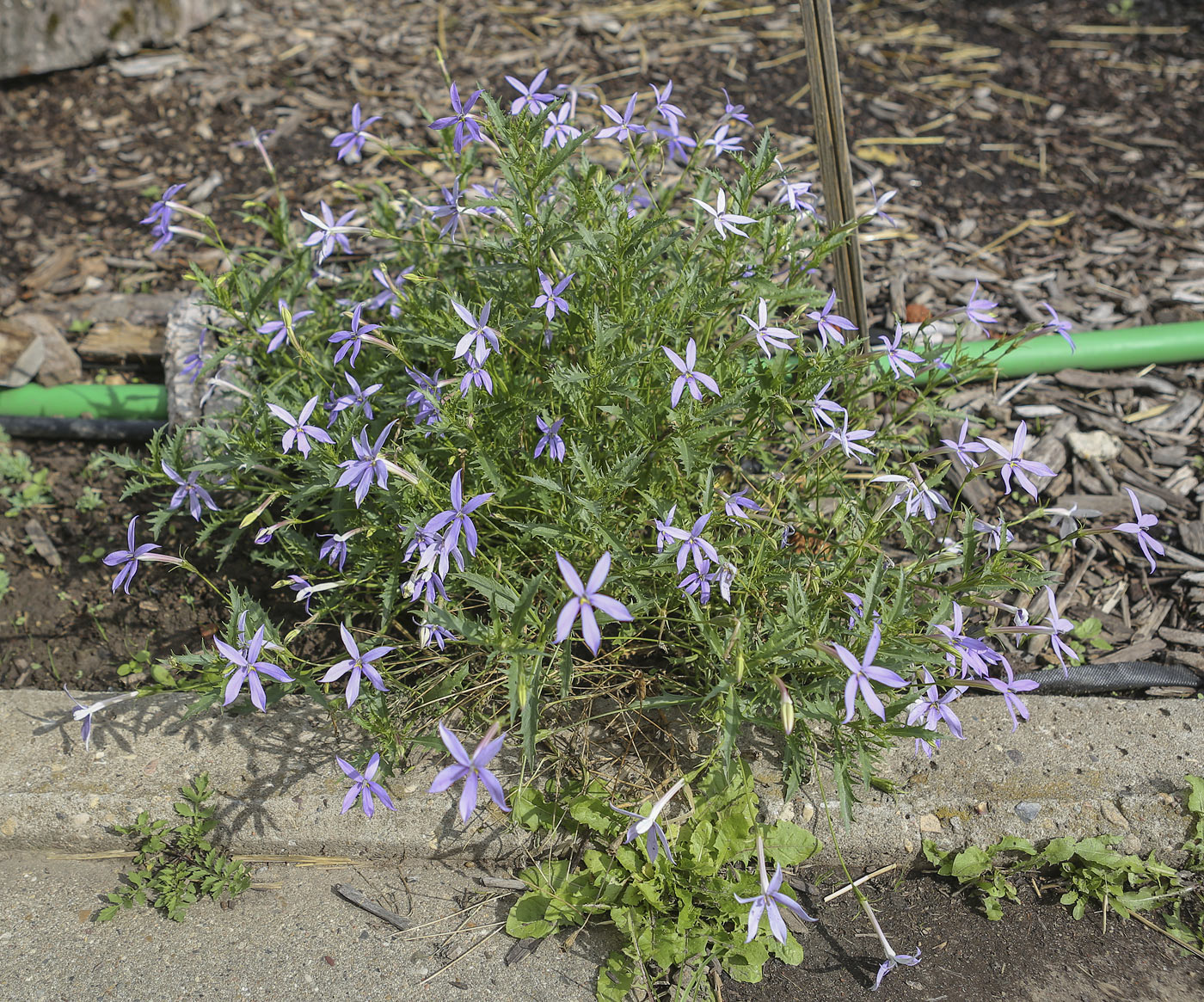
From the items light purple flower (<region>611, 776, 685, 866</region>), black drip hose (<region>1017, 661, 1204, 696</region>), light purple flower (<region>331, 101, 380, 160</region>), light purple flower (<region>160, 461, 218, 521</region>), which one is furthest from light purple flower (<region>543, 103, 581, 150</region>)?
black drip hose (<region>1017, 661, 1204, 696</region>)

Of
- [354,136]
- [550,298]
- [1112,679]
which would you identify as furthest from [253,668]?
[1112,679]

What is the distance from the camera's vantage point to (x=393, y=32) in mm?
4730

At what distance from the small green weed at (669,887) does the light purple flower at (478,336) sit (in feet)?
3.10

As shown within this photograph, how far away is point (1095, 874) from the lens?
2.01 m

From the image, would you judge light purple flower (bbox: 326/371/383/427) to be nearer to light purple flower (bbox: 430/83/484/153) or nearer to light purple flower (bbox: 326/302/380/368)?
light purple flower (bbox: 326/302/380/368)

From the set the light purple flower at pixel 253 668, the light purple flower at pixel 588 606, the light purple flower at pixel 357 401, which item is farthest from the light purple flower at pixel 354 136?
the light purple flower at pixel 588 606

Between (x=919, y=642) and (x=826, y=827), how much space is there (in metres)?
0.51

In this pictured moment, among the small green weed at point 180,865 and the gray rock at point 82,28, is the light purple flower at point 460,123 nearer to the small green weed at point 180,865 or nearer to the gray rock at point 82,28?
the small green weed at point 180,865

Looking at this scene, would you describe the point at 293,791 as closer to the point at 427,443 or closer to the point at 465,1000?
the point at 465,1000

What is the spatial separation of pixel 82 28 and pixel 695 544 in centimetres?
460

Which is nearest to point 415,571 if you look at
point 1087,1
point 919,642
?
point 919,642

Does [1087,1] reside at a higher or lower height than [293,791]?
higher

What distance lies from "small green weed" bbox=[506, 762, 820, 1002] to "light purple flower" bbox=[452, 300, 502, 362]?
94 cm

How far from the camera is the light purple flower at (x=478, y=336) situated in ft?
5.94
